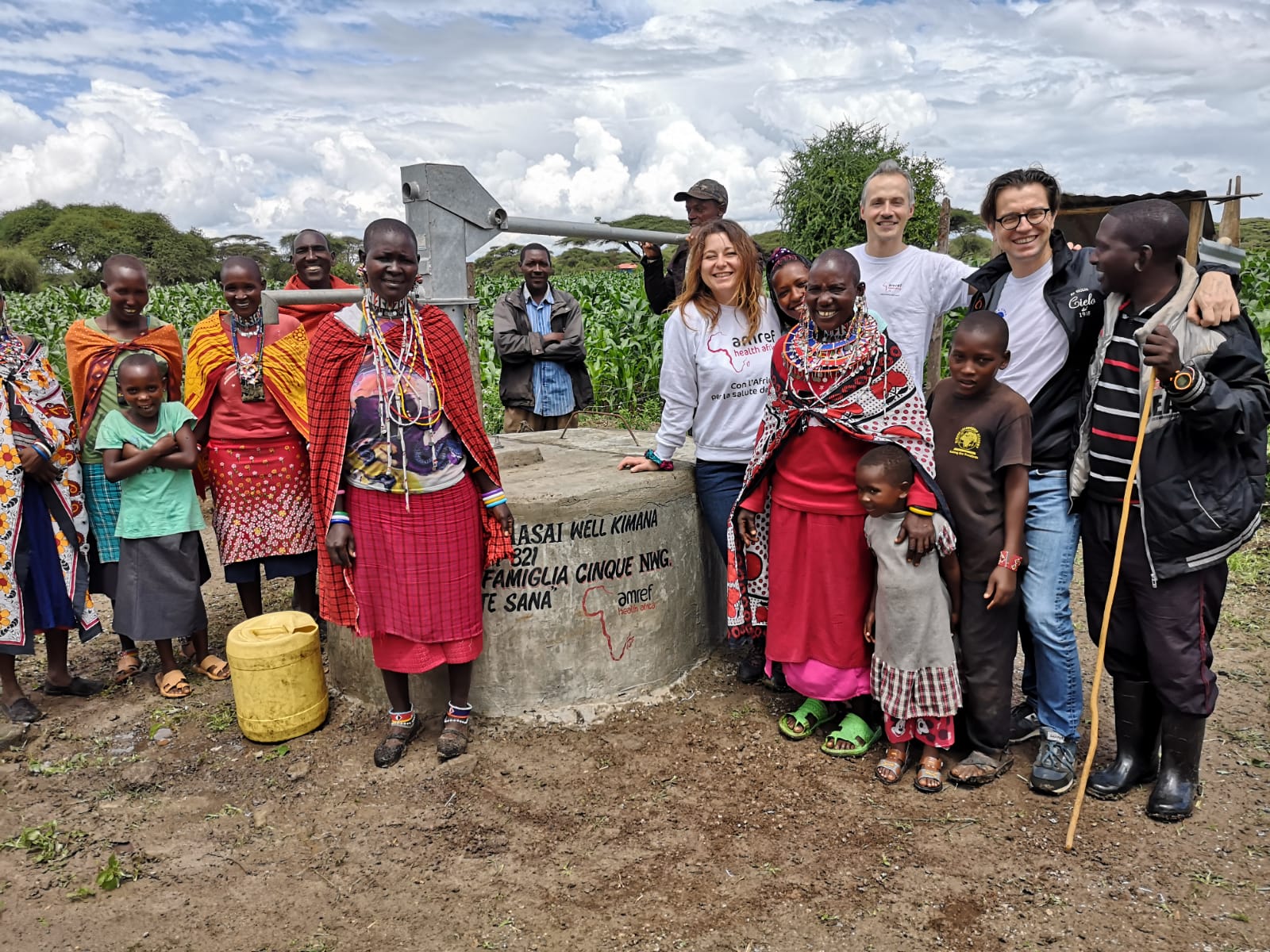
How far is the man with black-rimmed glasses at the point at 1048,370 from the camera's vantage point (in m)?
3.00

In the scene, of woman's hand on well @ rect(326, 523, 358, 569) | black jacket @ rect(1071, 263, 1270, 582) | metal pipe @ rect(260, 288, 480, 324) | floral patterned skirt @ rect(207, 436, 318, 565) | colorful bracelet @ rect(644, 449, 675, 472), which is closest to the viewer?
black jacket @ rect(1071, 263, 1270, 582)

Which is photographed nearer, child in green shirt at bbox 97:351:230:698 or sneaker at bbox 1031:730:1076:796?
sneaker at bbox 1031:730:1076:796

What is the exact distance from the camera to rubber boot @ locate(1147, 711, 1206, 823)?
2934mm

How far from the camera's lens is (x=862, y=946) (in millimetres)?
2406

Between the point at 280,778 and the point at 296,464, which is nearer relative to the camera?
the point at 280,778

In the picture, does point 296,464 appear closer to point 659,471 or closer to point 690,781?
point 659,471

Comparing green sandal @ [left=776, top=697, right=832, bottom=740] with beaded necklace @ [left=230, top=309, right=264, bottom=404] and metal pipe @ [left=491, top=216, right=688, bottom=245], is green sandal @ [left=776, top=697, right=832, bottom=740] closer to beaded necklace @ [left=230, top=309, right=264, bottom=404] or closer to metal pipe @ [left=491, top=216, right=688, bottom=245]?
metal pipe @ [left=491, top=216, right=688, bottom=245]

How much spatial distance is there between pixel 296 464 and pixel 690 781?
2.27 metres

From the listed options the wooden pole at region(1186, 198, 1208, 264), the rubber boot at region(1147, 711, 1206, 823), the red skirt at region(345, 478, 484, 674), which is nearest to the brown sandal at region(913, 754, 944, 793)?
the rubber boot at region(1147, 711, 1206, 823)

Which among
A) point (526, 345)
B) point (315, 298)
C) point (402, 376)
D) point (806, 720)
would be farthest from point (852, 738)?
point (526, 345)

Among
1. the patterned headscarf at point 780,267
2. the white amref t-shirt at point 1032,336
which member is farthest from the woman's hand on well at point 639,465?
the white amref t-shirt at point 1032,336

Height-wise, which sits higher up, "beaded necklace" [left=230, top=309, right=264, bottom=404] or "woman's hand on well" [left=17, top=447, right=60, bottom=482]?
"beaded necklace" [left=230, top=309, right=264, bottom=404]

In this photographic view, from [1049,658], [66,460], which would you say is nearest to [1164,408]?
[1049,658]

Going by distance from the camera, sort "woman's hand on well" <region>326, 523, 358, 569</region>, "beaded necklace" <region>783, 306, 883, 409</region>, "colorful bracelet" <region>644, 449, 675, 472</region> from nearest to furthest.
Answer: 1. "beaded necklace" <region>783, 306, 883, 409</region>
2. "woman's hand on well" <region>326, 523, 358, 569</region>
3. "colorful bracelet" <region>644, 449, 675, 472</region>
